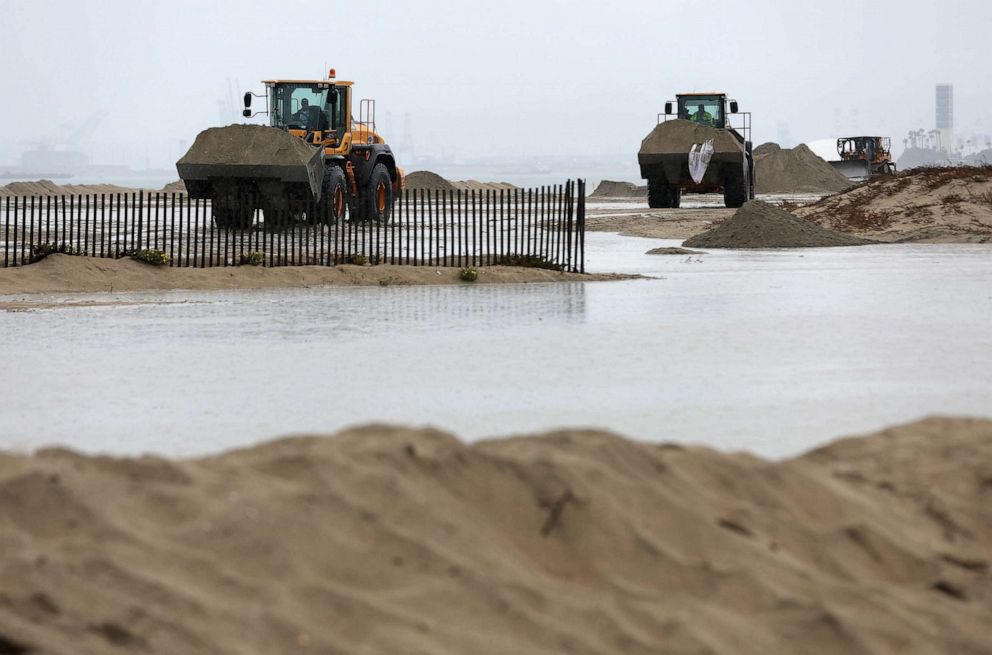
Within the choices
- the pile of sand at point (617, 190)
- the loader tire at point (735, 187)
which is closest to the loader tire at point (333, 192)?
the loader tire at point (735, 187)

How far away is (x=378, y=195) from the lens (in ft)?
109

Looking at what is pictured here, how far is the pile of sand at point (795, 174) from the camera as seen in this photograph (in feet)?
272

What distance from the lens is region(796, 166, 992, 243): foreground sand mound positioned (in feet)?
108

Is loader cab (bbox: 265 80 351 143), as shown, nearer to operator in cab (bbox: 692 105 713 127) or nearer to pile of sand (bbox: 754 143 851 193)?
operator in cab (bbox: 692 105 713 127)

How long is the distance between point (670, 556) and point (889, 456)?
2405mm

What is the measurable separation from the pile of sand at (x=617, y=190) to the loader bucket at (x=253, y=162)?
51665mm

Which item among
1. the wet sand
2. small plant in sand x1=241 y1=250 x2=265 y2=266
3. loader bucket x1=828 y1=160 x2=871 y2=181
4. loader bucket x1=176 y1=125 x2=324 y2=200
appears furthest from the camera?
loader bucket x1=828 y1=160 x2=871 y2=181

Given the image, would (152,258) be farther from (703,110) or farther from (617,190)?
(617,190)

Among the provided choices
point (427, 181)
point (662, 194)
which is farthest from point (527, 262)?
point (427, 181)

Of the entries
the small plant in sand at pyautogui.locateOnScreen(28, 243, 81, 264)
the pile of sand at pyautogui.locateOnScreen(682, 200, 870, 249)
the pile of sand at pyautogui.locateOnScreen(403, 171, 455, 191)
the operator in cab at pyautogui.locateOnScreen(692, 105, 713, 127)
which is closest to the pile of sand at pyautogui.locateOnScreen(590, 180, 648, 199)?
the pile of sand at pyautogui.locateOnScreen(403, 171, 455, 191)

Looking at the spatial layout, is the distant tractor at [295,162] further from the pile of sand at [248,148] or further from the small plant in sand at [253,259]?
the small plant in sand at [253,259]

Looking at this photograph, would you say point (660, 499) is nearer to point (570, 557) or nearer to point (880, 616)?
point (570, 557)

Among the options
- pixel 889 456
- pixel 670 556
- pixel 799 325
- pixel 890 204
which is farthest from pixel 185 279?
pixel 890 204

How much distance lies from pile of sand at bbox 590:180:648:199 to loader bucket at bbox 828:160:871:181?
446 inches
